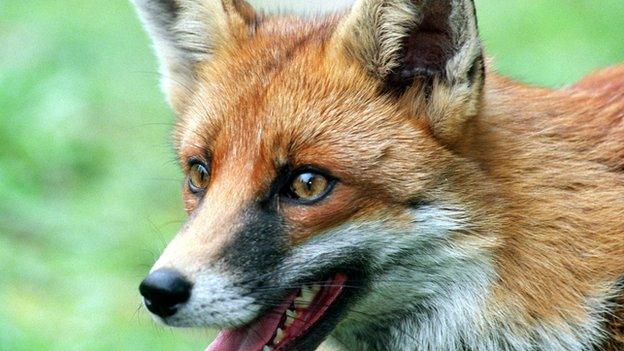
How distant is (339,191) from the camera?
6.77 metres

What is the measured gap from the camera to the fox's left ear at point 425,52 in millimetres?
6848

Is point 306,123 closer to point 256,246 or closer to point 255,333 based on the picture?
point 256,246

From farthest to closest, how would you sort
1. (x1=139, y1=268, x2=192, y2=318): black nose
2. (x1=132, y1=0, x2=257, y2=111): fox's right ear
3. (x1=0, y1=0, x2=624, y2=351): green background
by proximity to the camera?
(x1=0, y1=0, x2=624, y2=351): green background < (x1=132, y1=0, x2=257, y2=111): fox's right ear < (x1=139, y1=268, x2=192, y2=318): black nose

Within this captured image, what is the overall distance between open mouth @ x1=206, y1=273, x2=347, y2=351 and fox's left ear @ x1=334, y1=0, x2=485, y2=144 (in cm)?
112

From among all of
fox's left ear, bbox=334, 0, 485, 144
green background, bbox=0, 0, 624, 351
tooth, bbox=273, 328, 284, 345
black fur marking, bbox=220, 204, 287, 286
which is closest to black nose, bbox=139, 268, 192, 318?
black fur marking, bbox=220, 204, 287, 286

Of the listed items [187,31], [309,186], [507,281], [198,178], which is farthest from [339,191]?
[187,31]

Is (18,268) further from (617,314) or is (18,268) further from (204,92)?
(617,314)

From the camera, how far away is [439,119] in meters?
6.98

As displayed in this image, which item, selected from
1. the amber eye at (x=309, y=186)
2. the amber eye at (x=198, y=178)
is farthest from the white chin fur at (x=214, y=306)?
the amber eye at (x=198, y=178)

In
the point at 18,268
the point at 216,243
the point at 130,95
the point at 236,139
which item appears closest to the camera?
the point at 216,243

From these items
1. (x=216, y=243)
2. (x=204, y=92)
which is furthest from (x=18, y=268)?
(x=216, y=243)

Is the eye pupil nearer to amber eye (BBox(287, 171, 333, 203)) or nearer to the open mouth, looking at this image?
amber eye (BBox(287, 171, 333, 203))

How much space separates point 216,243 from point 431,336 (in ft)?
4.96

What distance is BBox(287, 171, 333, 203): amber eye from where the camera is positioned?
678 cm
